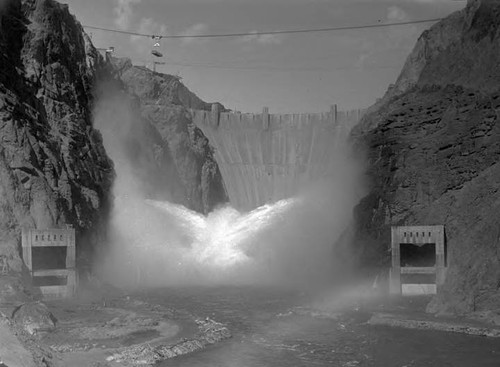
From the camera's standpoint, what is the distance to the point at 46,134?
53.2m

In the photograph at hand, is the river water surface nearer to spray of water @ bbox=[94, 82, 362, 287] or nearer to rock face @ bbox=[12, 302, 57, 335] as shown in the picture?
rock face @ bbox=[12, 302, 57, 335]

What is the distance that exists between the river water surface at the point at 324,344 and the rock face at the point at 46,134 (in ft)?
39.8

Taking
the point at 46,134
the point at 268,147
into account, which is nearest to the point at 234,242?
the point at 46,134

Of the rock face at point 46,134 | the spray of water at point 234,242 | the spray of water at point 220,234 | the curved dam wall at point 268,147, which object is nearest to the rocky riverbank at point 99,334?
the rock face at point 46,134

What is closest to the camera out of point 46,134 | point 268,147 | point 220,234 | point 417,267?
point 417,267

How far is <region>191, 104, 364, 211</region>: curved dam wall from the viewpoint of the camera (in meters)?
136

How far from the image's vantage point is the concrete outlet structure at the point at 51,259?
43.8 meters

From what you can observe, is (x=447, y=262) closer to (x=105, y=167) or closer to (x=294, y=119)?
(x=105, y=167)

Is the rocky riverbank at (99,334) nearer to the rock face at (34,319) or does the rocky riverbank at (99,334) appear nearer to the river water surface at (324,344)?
the rock face at (34,319)

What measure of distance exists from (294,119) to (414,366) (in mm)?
117621

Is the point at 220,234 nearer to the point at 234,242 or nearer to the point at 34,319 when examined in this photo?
the point at 234,242

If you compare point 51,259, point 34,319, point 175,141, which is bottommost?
point 34,319

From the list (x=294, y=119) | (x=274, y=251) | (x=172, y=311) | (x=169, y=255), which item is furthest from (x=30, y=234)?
(x=294, y=119)

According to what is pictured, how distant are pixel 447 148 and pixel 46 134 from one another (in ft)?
98.2
